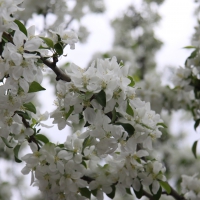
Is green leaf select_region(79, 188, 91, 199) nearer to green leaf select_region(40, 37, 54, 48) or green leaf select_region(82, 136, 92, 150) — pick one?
green leaf select_region(82, 136, 92, 150)

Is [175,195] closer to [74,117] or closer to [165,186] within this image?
[165,186]

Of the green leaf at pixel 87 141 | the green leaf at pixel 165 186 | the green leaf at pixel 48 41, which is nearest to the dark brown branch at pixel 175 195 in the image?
the green leaf at pixel 165 186

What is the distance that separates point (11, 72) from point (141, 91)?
1363 millimetres

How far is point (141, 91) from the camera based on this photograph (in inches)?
89.4

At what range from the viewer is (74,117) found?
1163mm

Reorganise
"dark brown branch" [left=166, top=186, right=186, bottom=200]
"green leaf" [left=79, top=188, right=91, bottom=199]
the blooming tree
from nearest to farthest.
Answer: the blooming tree < "green leaf" [left=79, top=188, right=91, bottom=199] < "dark brown branch" [left=166, top=186, right=186, bottom=200]

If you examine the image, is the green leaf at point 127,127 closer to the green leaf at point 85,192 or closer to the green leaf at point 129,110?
the green leaf at point 129,110

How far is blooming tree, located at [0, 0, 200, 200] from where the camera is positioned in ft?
3.29

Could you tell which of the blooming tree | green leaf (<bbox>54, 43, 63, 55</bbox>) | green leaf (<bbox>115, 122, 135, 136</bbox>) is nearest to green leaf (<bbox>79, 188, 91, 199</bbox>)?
the blooming tree

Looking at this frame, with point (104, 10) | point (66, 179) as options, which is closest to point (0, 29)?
point (66, 179)

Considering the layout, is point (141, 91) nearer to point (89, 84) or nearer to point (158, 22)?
point (89, 84)

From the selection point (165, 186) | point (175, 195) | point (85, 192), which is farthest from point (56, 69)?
point (175, 195)

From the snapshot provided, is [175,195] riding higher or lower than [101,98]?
lower

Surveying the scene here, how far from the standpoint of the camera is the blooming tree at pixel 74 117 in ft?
3.29
